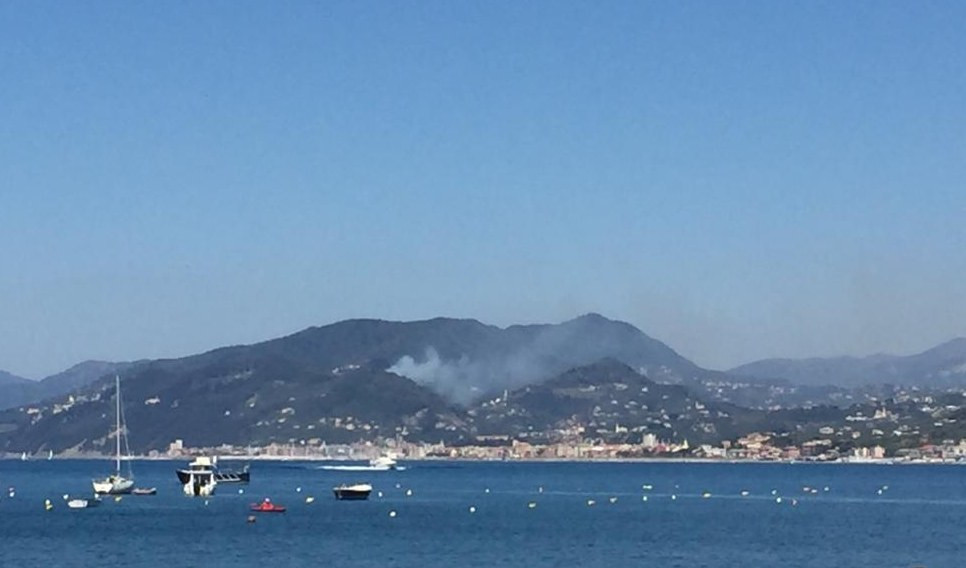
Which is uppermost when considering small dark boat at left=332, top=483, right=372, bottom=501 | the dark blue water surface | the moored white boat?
the moored white boat

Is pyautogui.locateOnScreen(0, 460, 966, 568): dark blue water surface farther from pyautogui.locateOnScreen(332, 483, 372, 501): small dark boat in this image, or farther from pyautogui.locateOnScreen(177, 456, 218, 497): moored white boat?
pyautogui.locateOnScreen(332, 483, 372, 501): small dark boat

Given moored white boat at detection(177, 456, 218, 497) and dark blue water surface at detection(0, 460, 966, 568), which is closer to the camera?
dark blue water surface at detection(0, 460, 966, 568)

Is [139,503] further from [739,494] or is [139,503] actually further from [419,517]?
[739,494]

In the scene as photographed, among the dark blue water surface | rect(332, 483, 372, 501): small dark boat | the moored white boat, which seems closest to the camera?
the dark blue water surface

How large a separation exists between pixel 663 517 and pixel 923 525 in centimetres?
1973

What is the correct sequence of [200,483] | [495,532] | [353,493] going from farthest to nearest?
1. [200,483]
2. [353,493]
3. [495,532]

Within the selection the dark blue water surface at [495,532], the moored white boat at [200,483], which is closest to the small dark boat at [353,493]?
the dark blue water surface at [495,532]

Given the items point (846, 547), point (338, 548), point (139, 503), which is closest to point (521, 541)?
point (338, 548)

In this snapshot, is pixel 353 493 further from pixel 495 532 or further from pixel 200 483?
pixel 495 532

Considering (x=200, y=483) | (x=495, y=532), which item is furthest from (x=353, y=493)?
(x=495, y=532)

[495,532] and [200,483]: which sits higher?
[200,483]

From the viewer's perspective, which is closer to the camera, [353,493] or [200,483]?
[353,493]

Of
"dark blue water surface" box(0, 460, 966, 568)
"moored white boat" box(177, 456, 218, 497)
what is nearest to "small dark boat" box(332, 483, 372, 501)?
"dark blue water surface" box(0, 460, 966, 568)

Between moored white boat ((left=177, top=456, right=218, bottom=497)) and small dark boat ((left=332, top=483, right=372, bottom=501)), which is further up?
moored white boat ((left=177, top=456, right=218, bottom=497))
